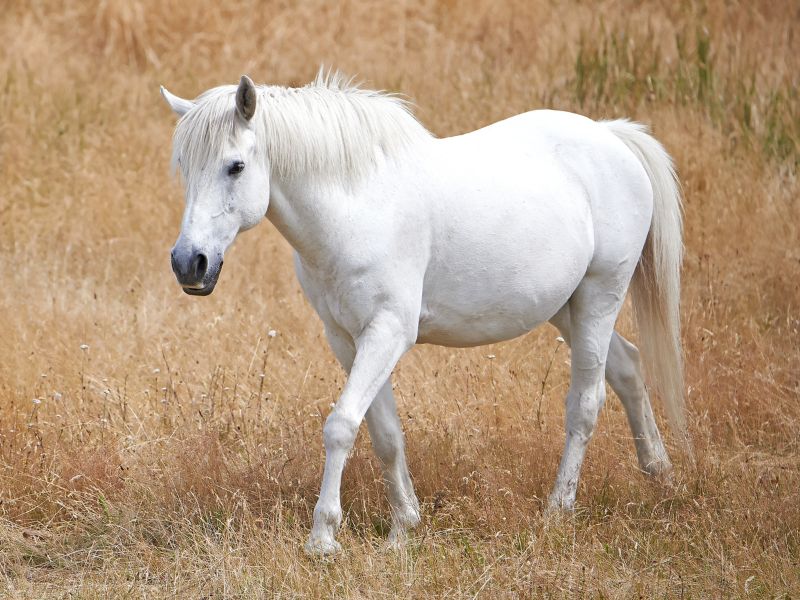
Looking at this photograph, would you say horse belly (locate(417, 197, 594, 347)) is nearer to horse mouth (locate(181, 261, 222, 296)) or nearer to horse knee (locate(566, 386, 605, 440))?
horse knee (locate(566, 386, 605, 440))

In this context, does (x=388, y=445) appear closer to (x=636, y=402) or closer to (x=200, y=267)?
(x=200, y=267)

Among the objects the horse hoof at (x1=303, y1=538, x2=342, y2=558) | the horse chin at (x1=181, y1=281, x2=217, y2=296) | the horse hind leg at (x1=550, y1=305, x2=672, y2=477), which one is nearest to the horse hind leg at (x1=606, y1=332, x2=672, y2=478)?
the horse hind leg at (x1=550, y1=305, x2=672, y2=477)

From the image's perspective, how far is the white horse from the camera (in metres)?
3.68

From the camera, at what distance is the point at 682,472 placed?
469 cm

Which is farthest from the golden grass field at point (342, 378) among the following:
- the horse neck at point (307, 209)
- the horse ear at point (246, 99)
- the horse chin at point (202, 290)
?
the horse ear at point (246, 99)

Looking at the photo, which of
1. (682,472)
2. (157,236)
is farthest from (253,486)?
(157,236)

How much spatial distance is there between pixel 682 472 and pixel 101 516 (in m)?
2.42

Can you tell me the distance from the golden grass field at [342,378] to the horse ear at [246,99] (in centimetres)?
149

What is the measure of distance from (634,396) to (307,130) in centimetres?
206

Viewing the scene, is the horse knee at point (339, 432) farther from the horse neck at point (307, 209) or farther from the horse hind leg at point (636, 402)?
the horse hind leg at point (636, 402)

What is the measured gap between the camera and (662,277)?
16.2 ft

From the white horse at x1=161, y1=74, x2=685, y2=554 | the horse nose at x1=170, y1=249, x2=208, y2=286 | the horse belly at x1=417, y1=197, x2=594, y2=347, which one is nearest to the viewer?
the horse nose at x1=170, y1=249, x2=208, y2=286

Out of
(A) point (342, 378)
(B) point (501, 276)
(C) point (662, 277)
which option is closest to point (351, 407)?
(B) point (501, 276)

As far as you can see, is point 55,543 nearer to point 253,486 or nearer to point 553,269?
point 253,486
